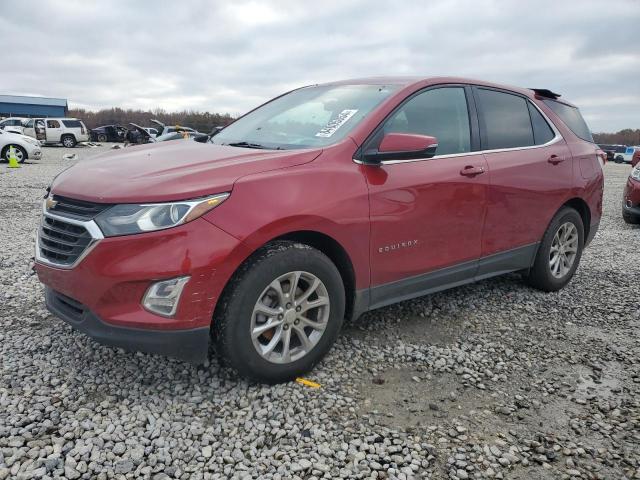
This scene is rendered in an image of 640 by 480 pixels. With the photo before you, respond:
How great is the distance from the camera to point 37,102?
66750mm

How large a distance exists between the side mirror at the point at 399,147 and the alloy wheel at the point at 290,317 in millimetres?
815

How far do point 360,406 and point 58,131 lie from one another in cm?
3362

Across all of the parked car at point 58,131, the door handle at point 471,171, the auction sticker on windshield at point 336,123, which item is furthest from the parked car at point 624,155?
the auction sticker on windshield at point 336,123

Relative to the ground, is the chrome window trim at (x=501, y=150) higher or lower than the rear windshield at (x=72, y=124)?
lower

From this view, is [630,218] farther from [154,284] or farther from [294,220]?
[154,284]

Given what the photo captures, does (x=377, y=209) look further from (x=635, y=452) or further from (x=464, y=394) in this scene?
(x=635, y=452)

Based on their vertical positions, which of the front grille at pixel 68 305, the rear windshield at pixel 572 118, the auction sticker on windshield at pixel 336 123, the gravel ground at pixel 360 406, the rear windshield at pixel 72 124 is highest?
the rear windshield at pixel 72 124

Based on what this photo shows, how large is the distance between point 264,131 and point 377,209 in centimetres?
110

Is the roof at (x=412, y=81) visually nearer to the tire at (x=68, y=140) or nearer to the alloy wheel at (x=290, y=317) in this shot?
the alloy wheel at (x=290, y=317)

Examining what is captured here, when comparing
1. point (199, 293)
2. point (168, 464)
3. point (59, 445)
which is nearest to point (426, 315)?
point (199, 293)

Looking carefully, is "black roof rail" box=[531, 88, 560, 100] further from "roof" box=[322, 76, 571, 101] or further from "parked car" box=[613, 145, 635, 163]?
"parked car" box=[613, 145, 635, 163]

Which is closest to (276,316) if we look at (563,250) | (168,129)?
(563,250)

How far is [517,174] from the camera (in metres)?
4.04

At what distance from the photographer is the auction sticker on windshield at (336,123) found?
3.23 metres
